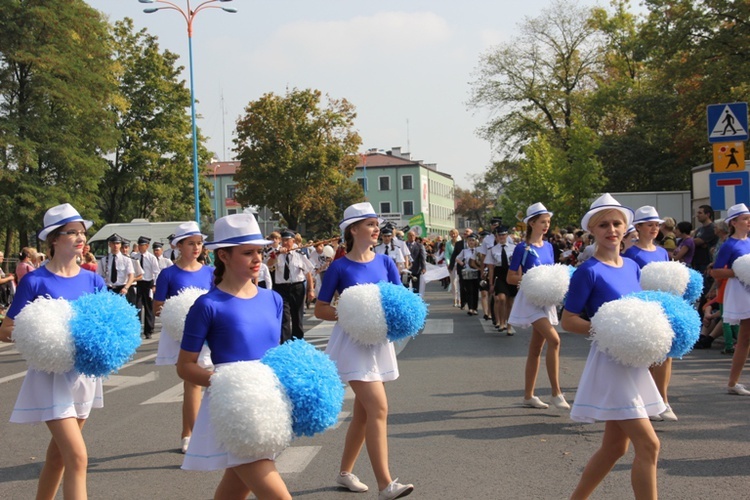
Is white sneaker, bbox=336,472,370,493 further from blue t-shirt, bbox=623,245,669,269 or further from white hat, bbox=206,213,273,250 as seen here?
blue t-shirt, bbox=623,245,669,269

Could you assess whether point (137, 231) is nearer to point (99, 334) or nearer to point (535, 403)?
point (535, 403)

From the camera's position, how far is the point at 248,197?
5041cm

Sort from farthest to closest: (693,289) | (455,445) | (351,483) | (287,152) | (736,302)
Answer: (287,152), (736,302), (693,289), (455,445), (351,483)

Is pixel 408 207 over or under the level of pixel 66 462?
over

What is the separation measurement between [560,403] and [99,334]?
4919mm

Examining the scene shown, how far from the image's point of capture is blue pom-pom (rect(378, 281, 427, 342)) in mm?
5371

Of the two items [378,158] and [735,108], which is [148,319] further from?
[378,158]

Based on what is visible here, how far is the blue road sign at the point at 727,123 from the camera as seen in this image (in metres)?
11.9

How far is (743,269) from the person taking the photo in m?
8.05

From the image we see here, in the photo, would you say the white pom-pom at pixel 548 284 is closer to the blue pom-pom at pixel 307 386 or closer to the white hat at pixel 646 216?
the white hat at pixel 646 216

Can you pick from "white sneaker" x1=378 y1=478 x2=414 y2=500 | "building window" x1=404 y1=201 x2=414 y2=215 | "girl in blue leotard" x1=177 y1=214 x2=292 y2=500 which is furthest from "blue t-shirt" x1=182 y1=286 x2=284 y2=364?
"building window" x1=404 y1=201 x2=414 y2=215

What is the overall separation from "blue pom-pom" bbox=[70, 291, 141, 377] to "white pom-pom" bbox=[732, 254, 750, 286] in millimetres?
5752

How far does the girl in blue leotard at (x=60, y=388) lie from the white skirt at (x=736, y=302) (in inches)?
231

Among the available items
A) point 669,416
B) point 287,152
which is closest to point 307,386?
point 669,416
